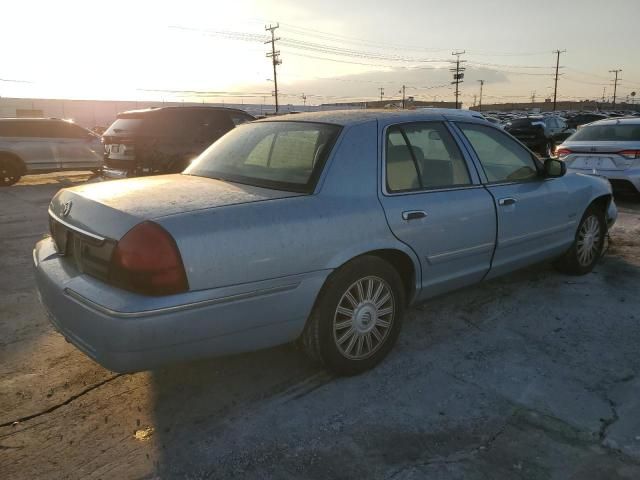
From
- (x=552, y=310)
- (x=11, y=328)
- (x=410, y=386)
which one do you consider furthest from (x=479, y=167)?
(x=11, y=328)

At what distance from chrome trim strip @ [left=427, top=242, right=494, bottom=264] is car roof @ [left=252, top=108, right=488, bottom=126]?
94cm

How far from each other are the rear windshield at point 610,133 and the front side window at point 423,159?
6.52 meters

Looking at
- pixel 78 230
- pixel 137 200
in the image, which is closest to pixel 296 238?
pixel 137 200

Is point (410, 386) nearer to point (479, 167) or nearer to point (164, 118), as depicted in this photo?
point (479, 167)

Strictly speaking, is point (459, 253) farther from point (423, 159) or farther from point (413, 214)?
point (423, 159)

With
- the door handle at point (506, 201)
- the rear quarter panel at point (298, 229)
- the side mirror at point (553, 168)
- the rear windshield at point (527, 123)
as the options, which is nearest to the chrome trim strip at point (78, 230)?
the rear quarter panel at point (298, 229)

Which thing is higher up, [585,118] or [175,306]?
[585,118]

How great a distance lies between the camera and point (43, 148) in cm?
1289

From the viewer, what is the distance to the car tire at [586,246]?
15.8ft

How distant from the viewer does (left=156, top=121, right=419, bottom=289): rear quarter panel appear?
8.02ft

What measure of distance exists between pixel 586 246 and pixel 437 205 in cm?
238

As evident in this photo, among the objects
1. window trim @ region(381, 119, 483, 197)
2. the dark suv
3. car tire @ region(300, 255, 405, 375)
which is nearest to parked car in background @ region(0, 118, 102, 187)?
the dark suv

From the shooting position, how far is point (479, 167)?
3.81 m

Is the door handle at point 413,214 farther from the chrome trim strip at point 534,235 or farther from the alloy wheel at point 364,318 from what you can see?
→ the chrome trim strip at point 534,235
